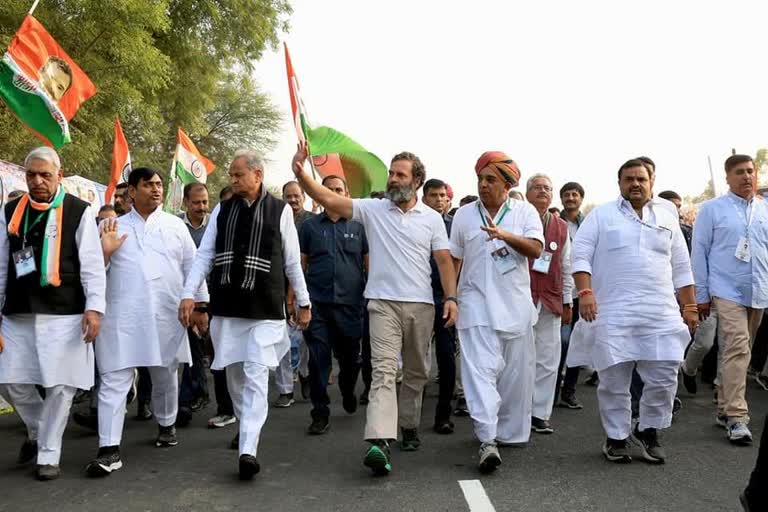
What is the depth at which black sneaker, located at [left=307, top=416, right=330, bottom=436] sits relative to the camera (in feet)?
20.6

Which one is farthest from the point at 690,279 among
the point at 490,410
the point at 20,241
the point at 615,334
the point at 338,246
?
the point at 20,241

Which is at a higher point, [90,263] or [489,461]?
[90,263]

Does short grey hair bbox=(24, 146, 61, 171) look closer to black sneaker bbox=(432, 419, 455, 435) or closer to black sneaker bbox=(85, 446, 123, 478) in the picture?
black sneaker bbox=(85, 446, 123, 478)

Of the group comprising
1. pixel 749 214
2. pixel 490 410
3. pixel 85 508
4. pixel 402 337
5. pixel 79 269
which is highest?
pixel 749 214

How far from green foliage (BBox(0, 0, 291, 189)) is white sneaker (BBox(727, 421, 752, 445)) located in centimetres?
1206

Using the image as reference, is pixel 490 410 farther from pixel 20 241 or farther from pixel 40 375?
pixel 20 241

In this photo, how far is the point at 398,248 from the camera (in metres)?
5.57

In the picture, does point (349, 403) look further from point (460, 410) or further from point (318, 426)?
point (460, 410)

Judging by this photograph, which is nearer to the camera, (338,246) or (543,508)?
Answer: (543,508)

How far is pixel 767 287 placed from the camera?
6000 millimetres

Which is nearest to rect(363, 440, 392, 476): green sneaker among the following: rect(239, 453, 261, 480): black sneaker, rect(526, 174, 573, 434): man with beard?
rect(239, 453, 261, 480): black sneaker

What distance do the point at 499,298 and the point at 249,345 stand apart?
1799 mm

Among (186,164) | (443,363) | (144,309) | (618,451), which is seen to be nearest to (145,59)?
(186,164)

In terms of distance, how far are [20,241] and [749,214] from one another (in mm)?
5499
